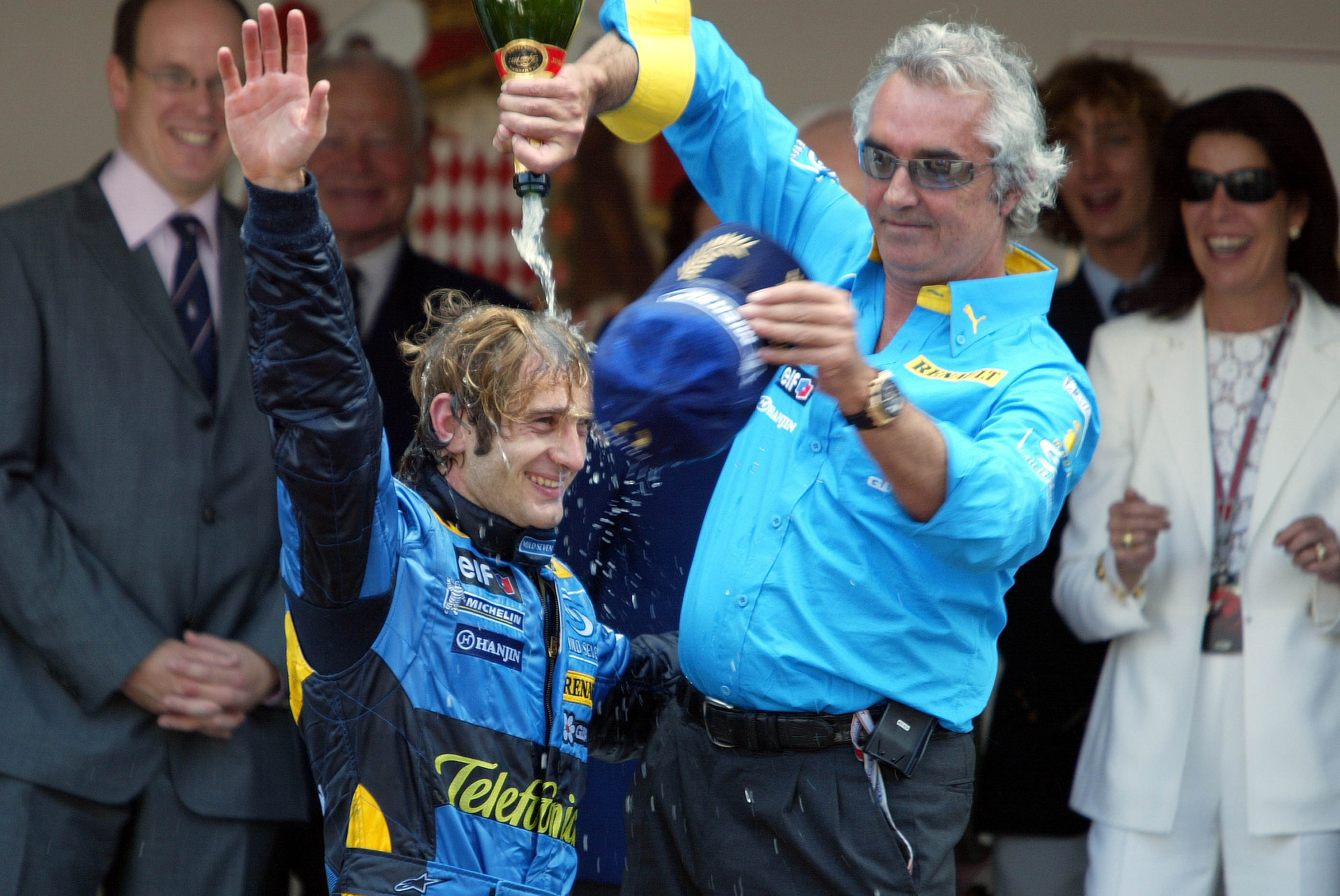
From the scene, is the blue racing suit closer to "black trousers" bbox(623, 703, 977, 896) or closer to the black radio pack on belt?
"black trousers" bbox(623, 703, 977, 896)

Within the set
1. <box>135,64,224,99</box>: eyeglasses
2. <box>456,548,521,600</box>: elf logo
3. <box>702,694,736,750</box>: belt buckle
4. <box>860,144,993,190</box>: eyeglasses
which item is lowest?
<box>702,694,736,750</box>: belt buckle

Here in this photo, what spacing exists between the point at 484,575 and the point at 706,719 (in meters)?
0.47

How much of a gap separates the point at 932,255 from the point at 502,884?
126 centimetres

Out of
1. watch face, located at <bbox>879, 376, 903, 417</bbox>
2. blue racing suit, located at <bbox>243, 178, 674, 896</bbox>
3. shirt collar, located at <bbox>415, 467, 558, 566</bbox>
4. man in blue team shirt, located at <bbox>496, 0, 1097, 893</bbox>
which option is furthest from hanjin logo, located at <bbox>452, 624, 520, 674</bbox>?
watch face, located at <bbox>879, 376, 903, 417</bbox>

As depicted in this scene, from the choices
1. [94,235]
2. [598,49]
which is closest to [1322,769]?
[598,49]

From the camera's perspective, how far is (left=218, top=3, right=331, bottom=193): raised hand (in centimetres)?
191

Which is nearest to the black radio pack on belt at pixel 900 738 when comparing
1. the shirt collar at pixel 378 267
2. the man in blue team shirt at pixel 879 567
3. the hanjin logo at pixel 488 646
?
the man in blue team shirt at pixel 879 567

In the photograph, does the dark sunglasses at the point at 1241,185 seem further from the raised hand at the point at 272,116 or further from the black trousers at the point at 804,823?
the raised hand at the point at 272,116

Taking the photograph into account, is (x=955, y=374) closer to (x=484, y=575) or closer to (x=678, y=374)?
(x=678, y=374)

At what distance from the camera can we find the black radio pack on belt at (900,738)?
247 centimetres

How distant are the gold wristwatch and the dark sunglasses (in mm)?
2246

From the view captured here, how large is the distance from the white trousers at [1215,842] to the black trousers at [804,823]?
123 cm

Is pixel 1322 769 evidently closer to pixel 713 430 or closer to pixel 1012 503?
pixel 1012 503

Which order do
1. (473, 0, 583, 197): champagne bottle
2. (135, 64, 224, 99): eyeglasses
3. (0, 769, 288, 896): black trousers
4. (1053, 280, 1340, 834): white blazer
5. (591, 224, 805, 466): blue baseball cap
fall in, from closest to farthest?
(591, 224, 805, 466): blue baseball cap, (473, 0, 583, 197): champagne bottle, (0, 769, 288, 896): black trousers, (1053, 280, 1340, 834): white blazer, (135, 64, 224, 99): eyeglasses
